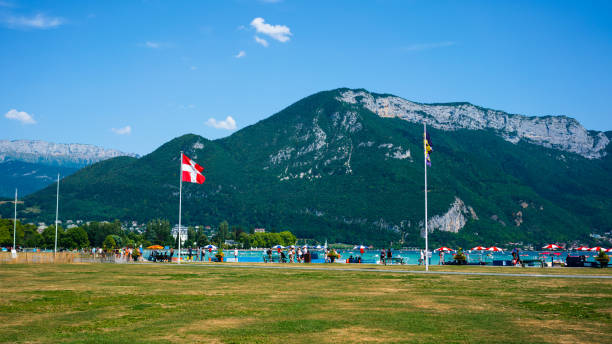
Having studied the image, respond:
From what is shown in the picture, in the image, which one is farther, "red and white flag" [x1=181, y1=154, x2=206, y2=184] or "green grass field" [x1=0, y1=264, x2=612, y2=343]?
"red and white flag" [x1=181, y1=154, x2=206, y2=184]

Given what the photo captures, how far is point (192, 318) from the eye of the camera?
1992 centimetres

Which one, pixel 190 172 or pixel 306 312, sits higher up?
pixel 190 172

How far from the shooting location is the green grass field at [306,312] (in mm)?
16578

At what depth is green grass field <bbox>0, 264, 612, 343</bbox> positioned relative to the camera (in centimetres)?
1658

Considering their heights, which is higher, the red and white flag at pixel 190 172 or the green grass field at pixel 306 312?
the red and white flag at pixel 190 172

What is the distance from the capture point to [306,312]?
845 inches

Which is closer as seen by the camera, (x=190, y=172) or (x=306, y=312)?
(x=306, y=312)

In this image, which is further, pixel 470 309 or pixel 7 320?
pixel 470 309

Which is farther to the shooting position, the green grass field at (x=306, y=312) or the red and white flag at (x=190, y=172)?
the red and white flag at (x=190, y=172)

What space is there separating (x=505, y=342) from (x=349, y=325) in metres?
4.95

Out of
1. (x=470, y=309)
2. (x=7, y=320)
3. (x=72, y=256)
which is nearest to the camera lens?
Result: (x=7, y=320)

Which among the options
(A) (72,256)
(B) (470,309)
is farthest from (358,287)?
(A) (72,256)

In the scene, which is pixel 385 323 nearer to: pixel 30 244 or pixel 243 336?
pixel 243 336

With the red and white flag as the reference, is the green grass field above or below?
below
